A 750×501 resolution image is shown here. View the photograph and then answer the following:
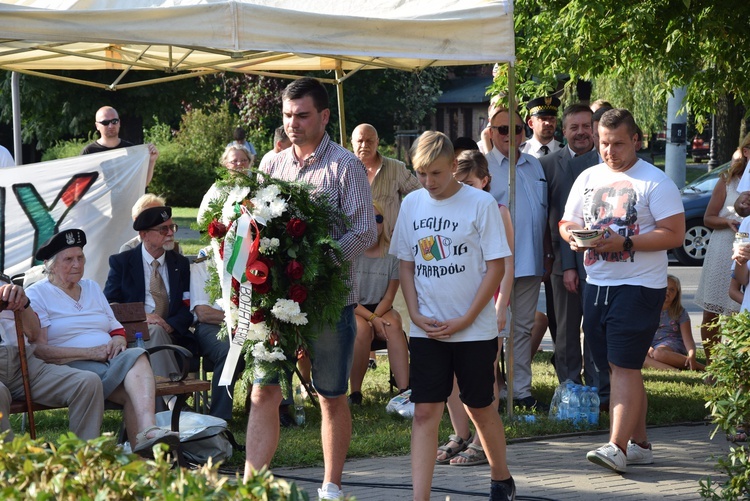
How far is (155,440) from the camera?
5711mm

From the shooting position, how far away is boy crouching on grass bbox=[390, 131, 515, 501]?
5.13 m

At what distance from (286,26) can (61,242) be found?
75.6 inches

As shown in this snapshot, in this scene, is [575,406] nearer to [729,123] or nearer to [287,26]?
[287,26]

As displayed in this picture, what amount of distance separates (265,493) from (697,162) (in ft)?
170

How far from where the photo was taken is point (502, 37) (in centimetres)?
637

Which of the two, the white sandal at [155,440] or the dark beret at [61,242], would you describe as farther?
the dark beret at [61,242]

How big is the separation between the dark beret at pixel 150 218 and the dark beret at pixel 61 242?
93cm

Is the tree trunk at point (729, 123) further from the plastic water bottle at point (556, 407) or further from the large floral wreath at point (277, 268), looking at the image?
the large floral wreath at point (277, 268)

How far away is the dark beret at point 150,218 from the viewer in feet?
24.1

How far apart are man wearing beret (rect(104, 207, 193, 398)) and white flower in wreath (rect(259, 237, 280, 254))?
7.99 feet

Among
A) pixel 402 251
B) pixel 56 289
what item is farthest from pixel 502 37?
pixel 56 289

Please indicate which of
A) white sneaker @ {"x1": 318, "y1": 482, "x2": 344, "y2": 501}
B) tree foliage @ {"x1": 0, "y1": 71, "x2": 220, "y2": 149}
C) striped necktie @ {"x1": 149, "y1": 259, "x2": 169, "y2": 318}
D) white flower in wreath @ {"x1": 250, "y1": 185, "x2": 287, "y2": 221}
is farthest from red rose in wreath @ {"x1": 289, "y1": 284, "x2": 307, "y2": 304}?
tree foliage @ {"x1": 0, "y1": 71, "x2": 220, "y2": 149}

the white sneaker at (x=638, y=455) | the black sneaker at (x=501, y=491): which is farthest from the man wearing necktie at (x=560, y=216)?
the black sneaker at (x=501, y=491)

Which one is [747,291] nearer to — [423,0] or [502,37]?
[502,37]
